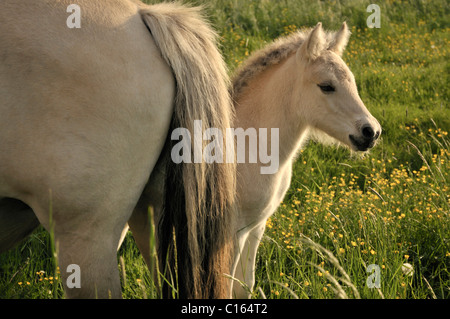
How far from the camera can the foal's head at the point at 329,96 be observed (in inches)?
139

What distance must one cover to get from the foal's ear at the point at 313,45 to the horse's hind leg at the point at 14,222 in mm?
2224

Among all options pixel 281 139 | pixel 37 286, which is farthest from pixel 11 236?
pixel 281 139

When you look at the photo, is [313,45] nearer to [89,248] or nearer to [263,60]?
[263,60]

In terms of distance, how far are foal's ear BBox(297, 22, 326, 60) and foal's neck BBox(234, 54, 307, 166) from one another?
0.12 meters

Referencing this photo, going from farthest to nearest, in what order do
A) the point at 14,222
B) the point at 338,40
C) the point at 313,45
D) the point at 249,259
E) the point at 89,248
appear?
the point at 338,40 → the point at 313,45 → the point at 249,259 → the point at 14,222 → the point at 89,248

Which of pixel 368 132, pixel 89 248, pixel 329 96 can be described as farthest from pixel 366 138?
pixel 89 248

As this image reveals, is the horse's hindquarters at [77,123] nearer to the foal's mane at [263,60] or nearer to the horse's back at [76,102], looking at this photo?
the horse's back at [76,102]

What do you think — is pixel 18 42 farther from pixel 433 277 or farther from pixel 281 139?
pixel 433 277

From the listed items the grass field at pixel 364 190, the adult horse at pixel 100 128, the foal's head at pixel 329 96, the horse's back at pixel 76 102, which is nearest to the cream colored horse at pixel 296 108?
the foal's head at pixel 329 96

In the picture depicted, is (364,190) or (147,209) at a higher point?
(364,190)

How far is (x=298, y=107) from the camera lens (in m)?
3.62

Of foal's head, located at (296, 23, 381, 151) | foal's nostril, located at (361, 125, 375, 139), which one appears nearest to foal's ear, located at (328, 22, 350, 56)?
foal's head, located at (296, 23, 381, 151)

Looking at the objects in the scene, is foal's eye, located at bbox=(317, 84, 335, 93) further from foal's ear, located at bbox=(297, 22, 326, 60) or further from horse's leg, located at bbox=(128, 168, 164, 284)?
horse's leg, located at bbox=(128, 168, 164, 284)

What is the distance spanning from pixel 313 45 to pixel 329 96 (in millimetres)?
375
